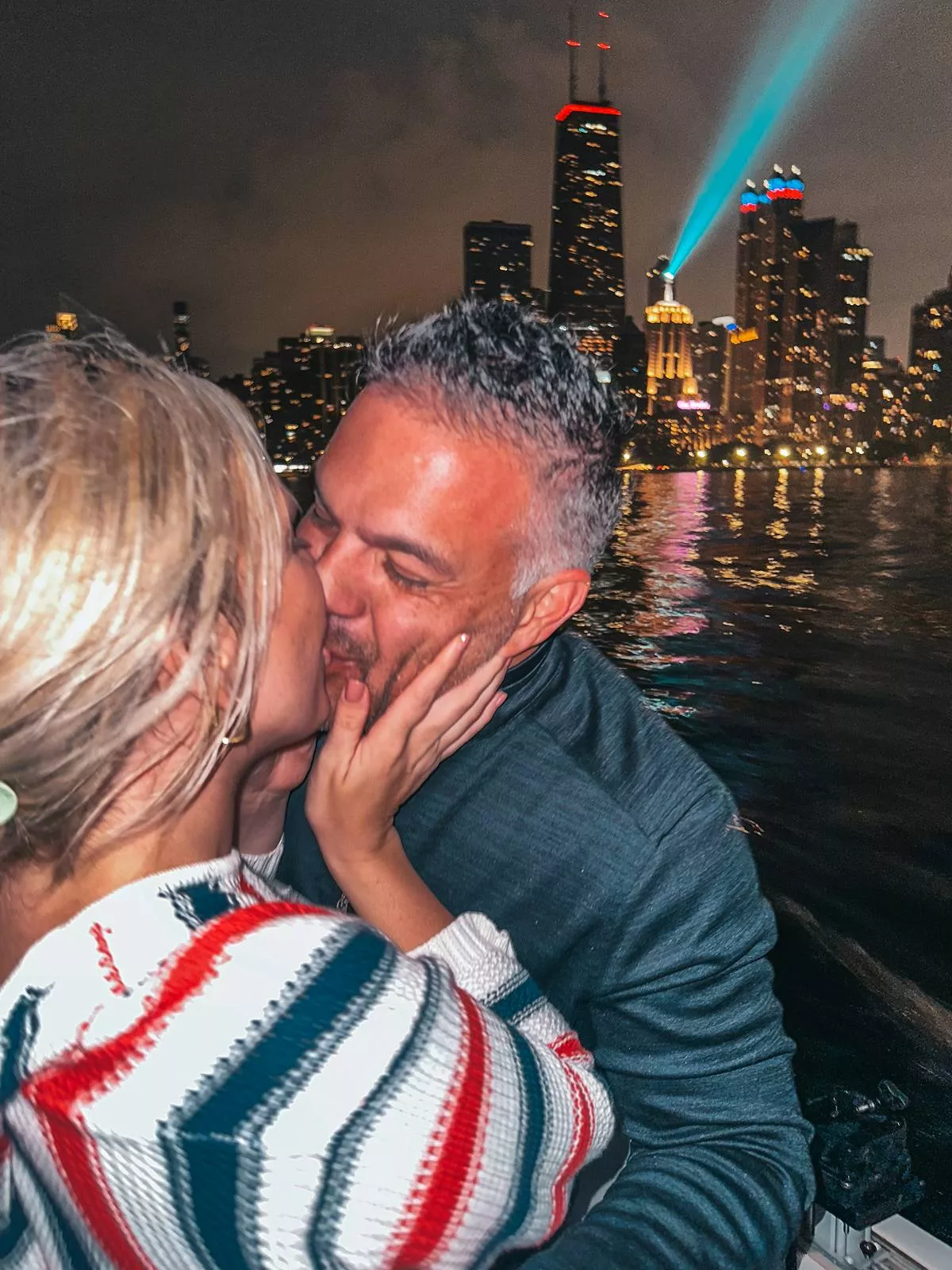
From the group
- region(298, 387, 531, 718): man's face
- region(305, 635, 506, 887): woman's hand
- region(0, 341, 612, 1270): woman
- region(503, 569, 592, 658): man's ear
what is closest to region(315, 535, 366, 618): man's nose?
region(298, 387, 531, 718): man's face

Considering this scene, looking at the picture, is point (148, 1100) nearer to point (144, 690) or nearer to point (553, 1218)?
point (144, 690)

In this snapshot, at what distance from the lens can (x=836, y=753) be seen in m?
19.9

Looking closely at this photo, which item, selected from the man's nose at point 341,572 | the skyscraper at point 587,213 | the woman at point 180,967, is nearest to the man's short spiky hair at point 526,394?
the man's nose at point 341,572

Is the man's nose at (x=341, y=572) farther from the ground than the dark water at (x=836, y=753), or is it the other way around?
the man's nose at (x=341, y=572)

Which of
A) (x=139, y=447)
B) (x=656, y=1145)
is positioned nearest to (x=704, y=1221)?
(x=656, y=1145)

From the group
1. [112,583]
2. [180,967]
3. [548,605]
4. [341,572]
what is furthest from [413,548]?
[180,967]

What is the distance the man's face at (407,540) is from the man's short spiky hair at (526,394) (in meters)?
A: 0.05

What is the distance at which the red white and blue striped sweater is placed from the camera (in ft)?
3.34

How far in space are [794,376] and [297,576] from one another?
195m

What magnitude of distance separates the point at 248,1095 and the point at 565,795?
1.22m

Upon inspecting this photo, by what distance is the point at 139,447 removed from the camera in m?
1.22

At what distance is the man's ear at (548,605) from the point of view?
2.55m

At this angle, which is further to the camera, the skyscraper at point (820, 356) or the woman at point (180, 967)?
the skyscraper at point (820, 356)

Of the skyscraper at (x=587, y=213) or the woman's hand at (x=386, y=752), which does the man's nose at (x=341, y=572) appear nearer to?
the woman's hand at (x=386, y=752)
